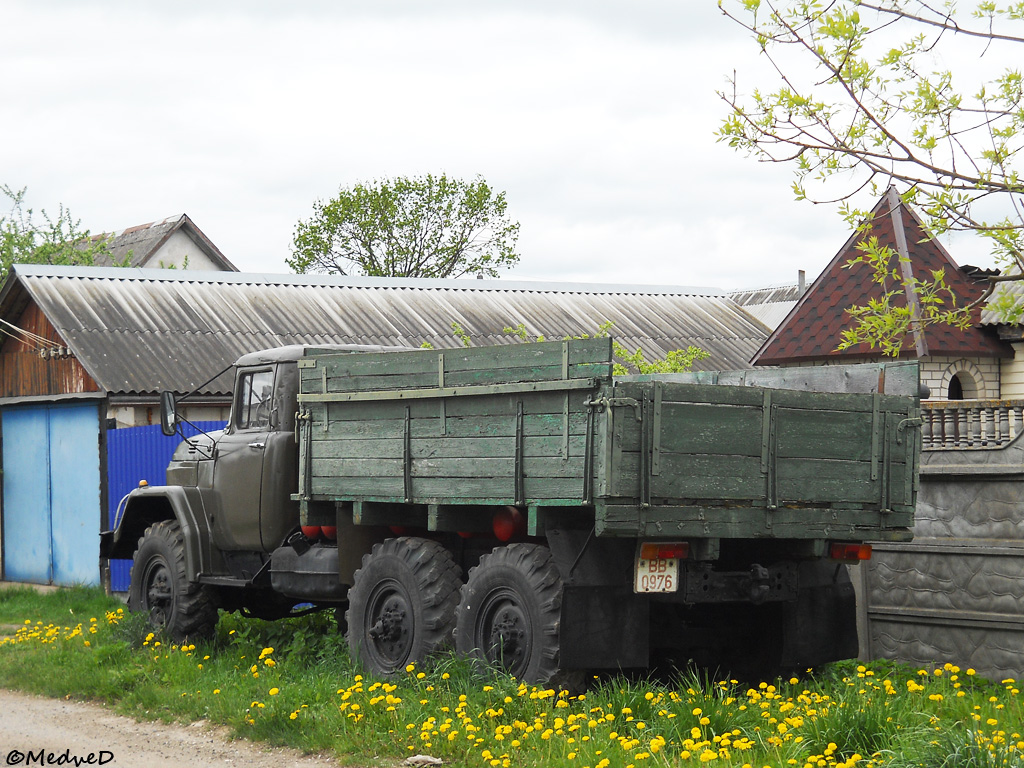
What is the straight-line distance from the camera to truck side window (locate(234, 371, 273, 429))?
416 inches

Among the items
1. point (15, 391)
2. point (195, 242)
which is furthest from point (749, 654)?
point (195, 242)

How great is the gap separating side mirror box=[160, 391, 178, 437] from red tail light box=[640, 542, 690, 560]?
475cm

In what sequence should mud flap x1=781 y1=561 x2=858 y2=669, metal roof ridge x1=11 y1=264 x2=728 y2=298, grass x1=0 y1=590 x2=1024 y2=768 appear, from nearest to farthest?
grass x1=0 y1=590 x2=1024 y2=768, mud flap x1=781 y1=561 x2=858 y2=669, metal roof ridge x1=11 y1=264 x2=728 y2=298

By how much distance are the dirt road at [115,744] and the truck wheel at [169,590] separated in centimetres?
185

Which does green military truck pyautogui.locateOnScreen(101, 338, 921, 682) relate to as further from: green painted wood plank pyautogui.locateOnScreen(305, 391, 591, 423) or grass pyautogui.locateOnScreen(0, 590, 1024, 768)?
grass pyautogui.locateOnScreen(0, 590, 1024, 768)

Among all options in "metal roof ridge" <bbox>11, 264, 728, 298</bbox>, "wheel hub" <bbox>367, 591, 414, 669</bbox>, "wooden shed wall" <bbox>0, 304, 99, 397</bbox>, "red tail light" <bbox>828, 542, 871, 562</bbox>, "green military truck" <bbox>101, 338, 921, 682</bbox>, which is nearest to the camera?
"green military truck" <bbox>101, 338, 921, 682</bbox>

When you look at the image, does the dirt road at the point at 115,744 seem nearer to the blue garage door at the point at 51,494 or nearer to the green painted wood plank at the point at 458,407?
the green painted wood plank at the point at 458,407

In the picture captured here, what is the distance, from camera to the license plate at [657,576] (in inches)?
293

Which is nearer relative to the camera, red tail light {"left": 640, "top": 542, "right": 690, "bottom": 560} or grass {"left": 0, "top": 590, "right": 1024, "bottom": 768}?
grass {"left": 0, "top": 590, "right": 1024, "bottom": 768}

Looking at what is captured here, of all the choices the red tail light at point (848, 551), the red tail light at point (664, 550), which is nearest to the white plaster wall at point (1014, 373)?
the red tail light at point (848, 551)

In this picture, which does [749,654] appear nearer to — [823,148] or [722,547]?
[722,547]

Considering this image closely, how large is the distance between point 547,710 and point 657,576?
986 mm

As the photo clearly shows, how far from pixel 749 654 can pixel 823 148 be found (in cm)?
365

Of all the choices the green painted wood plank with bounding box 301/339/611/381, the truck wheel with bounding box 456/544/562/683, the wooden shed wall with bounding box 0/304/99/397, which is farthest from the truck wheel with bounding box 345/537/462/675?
the wooden shed wall with bounding box 0/304/99/397
